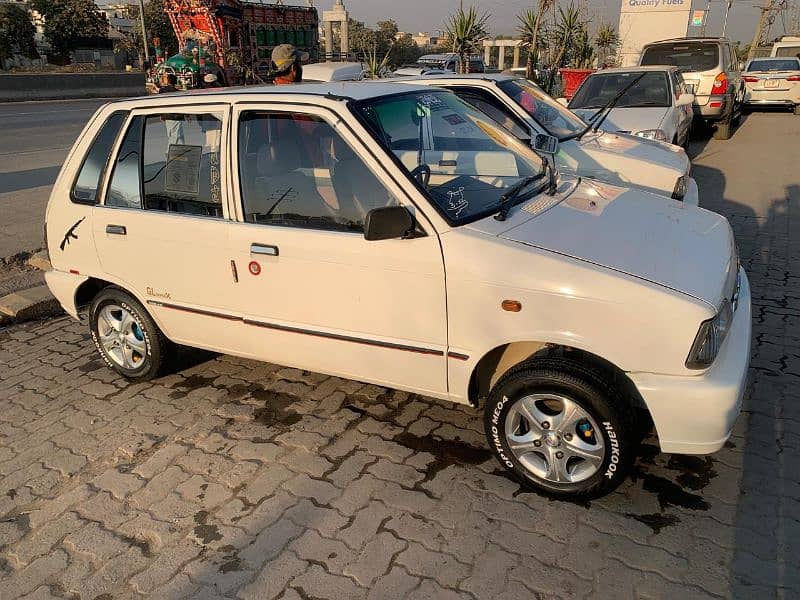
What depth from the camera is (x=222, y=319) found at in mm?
3721

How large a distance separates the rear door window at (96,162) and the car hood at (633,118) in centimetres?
626

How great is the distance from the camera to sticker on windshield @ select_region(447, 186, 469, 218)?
3100mm

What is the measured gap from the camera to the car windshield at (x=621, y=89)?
31.1 feet

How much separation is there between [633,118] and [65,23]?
161 feet

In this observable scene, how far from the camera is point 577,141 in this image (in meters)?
6.39

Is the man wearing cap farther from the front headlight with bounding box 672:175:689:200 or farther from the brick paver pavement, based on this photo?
the front headlight with bounding box 672:175:689:200

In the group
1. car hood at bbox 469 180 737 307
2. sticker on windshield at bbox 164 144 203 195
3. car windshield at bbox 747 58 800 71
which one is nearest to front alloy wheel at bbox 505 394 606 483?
car hood at bbox 469 180 737 307

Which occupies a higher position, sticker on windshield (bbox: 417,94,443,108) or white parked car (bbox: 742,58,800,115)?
sticker on windshield (bbox: 417,94,443,108)

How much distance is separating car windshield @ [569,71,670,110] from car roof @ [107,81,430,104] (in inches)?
267

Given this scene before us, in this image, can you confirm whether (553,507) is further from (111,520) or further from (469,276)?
(111,520)

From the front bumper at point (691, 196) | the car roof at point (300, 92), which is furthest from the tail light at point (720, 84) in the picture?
the car roof at point (300, 92)

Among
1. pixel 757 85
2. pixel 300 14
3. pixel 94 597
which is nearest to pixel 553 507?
pixel 94 597

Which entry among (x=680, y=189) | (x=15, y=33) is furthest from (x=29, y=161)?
(x=15, y=33)

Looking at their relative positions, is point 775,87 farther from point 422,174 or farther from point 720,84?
point 422,174
